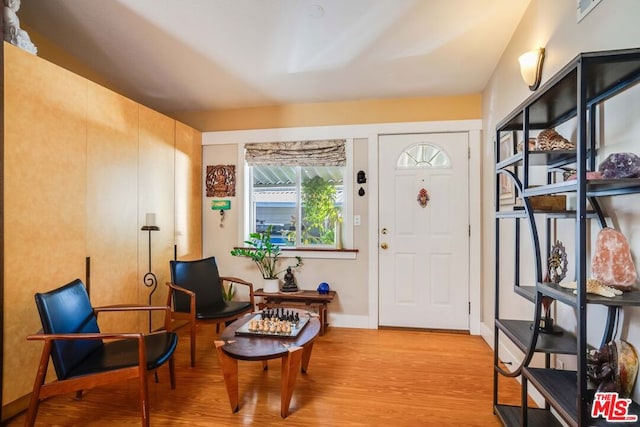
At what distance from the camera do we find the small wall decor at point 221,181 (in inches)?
154

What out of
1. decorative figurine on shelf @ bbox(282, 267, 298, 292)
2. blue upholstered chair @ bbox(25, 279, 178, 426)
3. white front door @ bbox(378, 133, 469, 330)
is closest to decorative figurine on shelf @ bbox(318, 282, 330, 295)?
decorative figurine on shelf @ bbox(282, 267, 298, 292)

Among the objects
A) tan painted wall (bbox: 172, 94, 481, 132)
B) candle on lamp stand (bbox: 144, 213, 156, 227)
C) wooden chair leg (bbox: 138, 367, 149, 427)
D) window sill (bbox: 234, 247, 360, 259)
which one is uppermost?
tan painted wall (bbox: 172, 94, 481, 132)

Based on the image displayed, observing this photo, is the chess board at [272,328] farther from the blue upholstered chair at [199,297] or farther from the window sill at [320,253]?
the window sill at [320,253]

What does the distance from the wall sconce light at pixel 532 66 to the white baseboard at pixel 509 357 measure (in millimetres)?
1903

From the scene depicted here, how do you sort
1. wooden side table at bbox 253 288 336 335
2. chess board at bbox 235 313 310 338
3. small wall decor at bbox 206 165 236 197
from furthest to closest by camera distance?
1. small wall decor at bbox 206 165 236 197
2. wooden side table at bbox 253 288 336 335
3. chess board at bbox 235 313 310 338

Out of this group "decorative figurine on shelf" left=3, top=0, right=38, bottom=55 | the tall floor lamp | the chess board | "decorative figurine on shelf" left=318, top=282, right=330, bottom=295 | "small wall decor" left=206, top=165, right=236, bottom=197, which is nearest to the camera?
"decorative figurine on shelf" left=3, top=0, right=38, bottom=55

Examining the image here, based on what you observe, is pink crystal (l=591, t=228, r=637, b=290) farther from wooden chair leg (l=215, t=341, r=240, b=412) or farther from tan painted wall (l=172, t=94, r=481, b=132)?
tan painted wall (l=172, t=94, r=481, b=132)

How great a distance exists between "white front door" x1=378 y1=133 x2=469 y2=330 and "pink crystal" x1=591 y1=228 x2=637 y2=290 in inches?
85.6

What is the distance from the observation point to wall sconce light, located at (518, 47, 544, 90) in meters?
2.04

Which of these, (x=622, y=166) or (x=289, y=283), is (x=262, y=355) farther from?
(x=622, y=166)

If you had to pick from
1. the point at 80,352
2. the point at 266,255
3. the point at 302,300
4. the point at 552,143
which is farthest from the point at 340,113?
the point at 80,352

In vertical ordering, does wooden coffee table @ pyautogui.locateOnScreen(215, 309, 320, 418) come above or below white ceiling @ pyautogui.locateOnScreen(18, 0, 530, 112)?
below

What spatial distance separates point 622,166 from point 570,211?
1.55 feet

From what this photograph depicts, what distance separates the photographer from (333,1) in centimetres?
234
